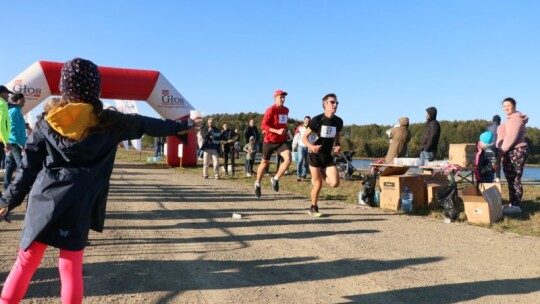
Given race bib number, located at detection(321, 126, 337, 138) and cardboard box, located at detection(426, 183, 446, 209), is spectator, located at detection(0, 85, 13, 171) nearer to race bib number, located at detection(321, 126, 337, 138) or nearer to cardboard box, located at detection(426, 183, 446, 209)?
race bib number, located at detection(321, 126, 337, 138)

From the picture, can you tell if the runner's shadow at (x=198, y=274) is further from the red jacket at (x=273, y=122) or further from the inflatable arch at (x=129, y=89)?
the inflatable arch at (x=129, y=89)

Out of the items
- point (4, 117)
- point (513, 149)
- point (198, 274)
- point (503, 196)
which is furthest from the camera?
point (503, 196)

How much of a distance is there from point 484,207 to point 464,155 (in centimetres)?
185

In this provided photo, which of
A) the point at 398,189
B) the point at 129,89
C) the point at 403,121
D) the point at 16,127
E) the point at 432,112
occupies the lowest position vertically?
the point at 398,189

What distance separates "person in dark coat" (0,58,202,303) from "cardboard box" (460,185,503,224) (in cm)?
572

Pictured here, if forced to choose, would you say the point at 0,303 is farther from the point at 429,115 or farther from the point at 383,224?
the point at 429,115

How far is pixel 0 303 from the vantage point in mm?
2283

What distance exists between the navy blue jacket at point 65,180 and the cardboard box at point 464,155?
22.8ft

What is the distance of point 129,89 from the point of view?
16.5m

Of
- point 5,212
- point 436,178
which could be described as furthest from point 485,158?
point 5,212

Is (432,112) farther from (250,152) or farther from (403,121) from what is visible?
(250,152)

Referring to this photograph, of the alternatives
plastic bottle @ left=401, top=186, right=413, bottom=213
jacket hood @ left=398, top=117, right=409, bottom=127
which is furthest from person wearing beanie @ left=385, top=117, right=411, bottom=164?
plastic bottle @ left=401, top=186, right=413, bottom=213

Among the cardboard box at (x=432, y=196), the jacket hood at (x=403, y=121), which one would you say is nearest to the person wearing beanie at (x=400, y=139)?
the jacket hood at (x=403, y=121)

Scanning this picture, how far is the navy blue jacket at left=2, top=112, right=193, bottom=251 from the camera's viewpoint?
2.22 metres
